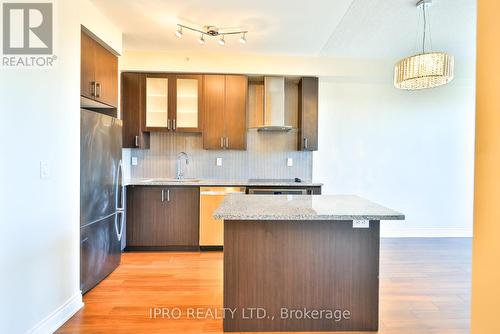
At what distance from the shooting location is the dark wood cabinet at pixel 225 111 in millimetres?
3863

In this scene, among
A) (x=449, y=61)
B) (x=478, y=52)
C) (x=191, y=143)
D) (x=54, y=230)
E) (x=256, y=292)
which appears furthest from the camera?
(x=191, y=143)

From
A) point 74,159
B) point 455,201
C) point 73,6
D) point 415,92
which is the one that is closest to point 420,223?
point 455,201

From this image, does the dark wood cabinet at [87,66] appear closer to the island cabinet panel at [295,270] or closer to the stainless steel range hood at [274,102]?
the island cabinet panel at [295,270]

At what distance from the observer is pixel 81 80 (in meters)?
2.40

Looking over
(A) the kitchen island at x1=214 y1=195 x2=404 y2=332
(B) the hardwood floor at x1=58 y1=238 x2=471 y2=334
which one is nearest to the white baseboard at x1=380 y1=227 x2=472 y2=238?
(B) the hardwood floor at x1=58 y1=238 x2=471 y2=334

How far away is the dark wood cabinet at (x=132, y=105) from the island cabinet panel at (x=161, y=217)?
2.58ft

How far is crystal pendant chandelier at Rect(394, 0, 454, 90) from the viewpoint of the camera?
7.84 ft

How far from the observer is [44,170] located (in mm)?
1909

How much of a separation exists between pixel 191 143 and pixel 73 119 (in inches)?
79.4

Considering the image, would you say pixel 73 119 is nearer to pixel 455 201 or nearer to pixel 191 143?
pixel 191 143

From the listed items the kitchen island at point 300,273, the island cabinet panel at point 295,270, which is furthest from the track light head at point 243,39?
the island cabinet panel at point 295,270

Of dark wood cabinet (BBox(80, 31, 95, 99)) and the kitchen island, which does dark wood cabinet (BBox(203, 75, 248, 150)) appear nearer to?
dark wood cabinet (BBox(80, 31, 95, 99))

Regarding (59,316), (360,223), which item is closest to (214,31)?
(360,223)

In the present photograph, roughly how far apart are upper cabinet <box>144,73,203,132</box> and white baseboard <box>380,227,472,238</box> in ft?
10.9
